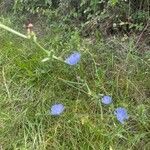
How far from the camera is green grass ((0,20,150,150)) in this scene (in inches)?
81.2

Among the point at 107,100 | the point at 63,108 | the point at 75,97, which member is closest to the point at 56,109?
the point at 63,108

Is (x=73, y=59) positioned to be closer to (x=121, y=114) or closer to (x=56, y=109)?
(x=56, y=109)

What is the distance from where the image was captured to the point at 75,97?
2312mm

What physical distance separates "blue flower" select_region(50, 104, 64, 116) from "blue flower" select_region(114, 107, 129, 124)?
293mm

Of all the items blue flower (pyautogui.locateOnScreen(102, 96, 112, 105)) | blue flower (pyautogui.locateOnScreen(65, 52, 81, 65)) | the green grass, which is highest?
blue flower (pyautogui.locateOnScreen(65, 52, 81, 65))

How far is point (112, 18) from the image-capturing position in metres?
2.80

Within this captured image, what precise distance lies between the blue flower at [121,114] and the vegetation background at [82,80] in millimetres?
32

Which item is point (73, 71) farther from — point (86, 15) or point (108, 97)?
point (86, 15)

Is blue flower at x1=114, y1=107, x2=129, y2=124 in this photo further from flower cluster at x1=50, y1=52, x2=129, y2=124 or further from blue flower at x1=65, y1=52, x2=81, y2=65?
blue flower at x1=65, y1=52, x2=81, y2=65

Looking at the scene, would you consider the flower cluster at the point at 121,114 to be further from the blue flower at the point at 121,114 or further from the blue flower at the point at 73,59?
the blue flower at the point at 73,59

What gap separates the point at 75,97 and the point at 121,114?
1.10 ft

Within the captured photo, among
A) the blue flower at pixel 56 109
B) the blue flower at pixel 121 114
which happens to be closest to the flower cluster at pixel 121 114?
the blue flower at pixel 121 114

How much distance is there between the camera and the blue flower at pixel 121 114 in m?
2.06

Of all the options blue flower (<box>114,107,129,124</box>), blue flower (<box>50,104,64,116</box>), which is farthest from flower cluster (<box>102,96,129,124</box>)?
blue flower (<box>50,104,64,116</box>)
